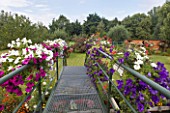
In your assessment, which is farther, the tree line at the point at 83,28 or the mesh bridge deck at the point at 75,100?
the tree line at the point at 83,28

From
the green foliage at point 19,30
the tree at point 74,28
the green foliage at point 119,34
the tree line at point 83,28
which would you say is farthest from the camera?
the tree at point 74,28

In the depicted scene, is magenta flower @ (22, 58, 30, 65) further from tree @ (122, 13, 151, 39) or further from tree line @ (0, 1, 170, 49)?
tree @ (122, 13, 151, 39)

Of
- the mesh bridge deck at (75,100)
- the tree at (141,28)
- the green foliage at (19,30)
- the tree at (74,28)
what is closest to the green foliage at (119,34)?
the tree at (141,28)

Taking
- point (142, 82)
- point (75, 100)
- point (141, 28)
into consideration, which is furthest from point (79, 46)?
point (141, 28)

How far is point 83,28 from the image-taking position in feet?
86.2

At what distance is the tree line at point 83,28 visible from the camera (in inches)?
362

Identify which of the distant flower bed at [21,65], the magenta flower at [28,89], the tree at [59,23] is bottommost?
the magenta flower at [28,89]

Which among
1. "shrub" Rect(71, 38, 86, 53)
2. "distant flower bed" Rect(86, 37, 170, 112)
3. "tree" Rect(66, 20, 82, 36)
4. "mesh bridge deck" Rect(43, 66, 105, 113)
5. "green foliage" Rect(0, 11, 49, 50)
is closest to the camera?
"distant flower bed" Rect(86, 37, 170, 112)

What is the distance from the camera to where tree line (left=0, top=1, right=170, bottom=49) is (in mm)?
9188

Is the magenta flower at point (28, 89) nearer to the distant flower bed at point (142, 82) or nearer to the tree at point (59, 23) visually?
the distant flower bed at point (142, 82)

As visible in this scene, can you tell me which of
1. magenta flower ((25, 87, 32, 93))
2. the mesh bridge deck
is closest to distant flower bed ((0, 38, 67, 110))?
magenta flower ((25, 87, 32, 93))

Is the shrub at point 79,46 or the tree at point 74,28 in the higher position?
the tree at point 74,28

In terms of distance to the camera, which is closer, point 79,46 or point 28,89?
point 28,89

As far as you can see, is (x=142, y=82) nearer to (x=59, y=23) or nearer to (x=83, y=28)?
(x=83, y=28)
